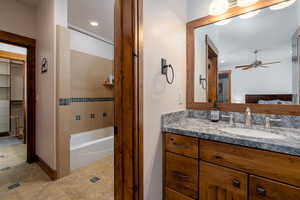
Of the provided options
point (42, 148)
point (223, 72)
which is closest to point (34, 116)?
point (42, 148)

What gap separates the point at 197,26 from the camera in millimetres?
1517

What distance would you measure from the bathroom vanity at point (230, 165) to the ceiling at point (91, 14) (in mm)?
2049

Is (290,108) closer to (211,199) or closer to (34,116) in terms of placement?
(211,199)

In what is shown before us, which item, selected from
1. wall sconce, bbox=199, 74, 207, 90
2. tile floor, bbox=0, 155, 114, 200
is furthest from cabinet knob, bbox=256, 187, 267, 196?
tile floor, bbox=0, 155, 114, 200

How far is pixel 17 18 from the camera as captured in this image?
6.79 ft

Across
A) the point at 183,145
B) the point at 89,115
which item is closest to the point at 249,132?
the point at 183,145

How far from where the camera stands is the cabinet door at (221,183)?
0.83 m

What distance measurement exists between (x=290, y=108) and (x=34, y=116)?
10.8 ft

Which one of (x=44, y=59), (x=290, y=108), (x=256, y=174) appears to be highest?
(x=44, y=59)

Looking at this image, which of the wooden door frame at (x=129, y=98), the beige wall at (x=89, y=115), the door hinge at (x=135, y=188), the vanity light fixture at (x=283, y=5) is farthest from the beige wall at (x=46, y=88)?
the vanity light fixture at (x=283, y=5)

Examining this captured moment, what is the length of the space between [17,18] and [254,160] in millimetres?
3356

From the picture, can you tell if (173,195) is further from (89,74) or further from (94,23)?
(94,23)

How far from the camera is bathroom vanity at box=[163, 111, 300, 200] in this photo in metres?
0.72

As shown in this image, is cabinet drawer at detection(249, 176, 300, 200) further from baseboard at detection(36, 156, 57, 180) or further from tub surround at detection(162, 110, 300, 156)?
baseboard at detection(36, 156, 57, 180)
